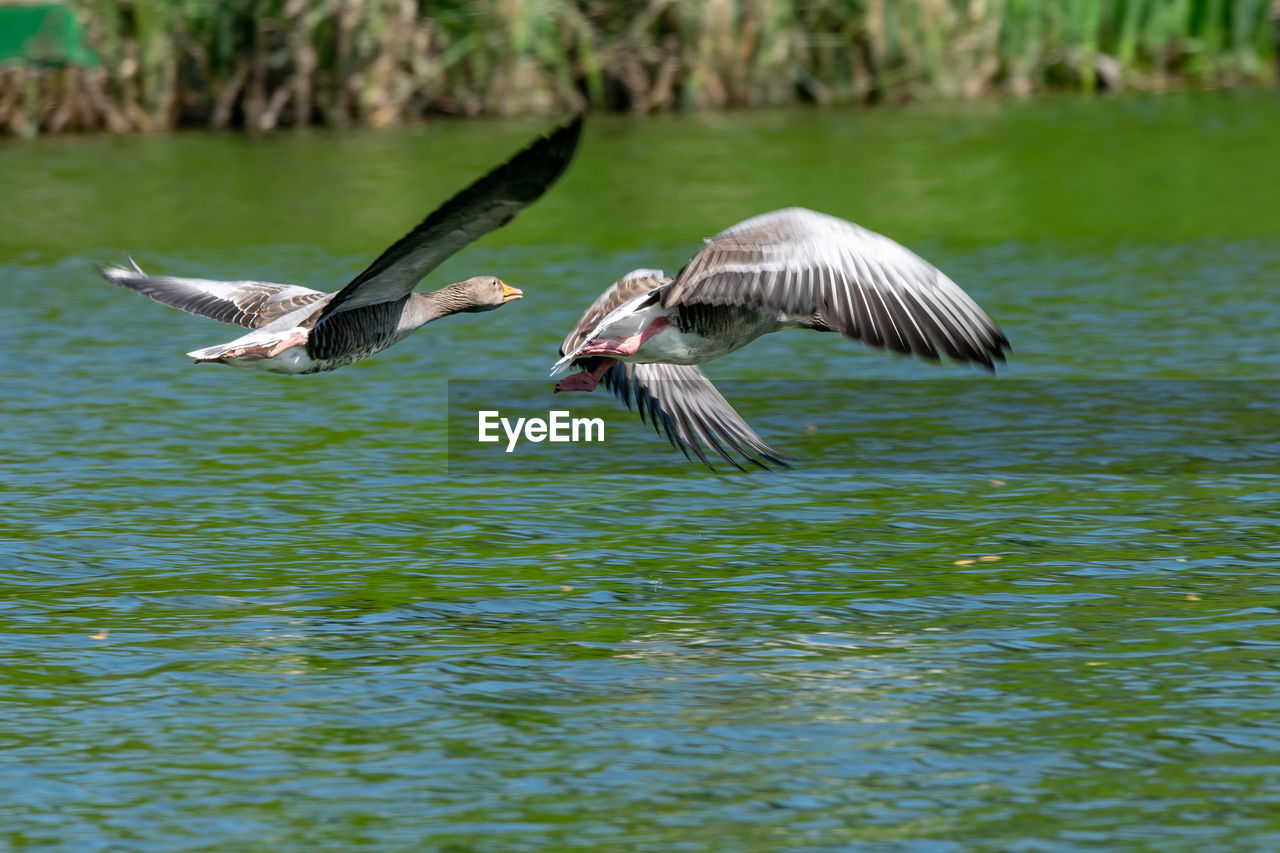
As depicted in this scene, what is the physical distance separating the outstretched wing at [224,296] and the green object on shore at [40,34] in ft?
60.7

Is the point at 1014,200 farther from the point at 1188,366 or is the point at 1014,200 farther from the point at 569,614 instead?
the point at 569,614

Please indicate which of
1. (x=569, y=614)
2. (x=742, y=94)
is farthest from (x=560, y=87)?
(x=569, y=614)

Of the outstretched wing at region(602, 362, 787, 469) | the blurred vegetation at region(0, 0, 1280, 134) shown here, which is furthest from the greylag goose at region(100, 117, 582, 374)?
the blurred vegetation at region(0, 0, 1280, 134)

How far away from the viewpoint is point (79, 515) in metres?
12.1

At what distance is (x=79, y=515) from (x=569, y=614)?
3.70 meters

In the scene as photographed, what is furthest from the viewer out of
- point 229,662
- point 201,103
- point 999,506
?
point 201,103

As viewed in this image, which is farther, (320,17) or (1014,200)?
(320,17)

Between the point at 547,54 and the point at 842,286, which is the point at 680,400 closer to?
the point at 842,286

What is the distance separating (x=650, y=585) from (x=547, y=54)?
21794mm

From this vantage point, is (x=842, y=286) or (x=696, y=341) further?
(x=696, y=341)

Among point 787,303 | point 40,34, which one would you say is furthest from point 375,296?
point 40,34

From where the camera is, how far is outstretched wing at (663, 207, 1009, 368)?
841 centimetres

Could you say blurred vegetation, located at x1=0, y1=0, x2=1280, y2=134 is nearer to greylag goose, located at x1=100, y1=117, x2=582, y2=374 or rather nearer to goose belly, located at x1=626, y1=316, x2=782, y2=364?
greylag goose, located at x1=100, y1=117, x2=582, y2=374

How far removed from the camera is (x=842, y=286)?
8.65 metres
